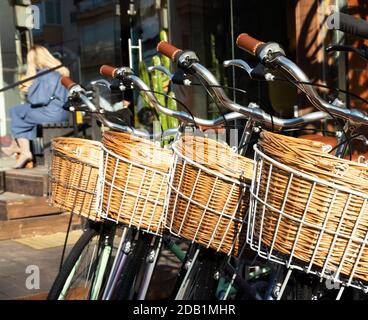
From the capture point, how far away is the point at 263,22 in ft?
22.5

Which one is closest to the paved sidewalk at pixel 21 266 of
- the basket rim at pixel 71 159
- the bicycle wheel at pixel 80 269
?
the bicycle wheel at pixel 80 269

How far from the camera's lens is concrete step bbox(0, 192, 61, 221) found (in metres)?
5.29

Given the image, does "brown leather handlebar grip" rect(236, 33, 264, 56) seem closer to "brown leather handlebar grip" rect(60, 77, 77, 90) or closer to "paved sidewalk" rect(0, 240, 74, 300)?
"brown leather handlebar grip" rect(60, 77, 77, 90)

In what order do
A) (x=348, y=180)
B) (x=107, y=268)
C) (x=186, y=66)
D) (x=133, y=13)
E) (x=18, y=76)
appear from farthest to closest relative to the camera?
(x=18, y=76), (x=133, y=13), (x=107, y=268), (x=186, y=66), (x=348, y=180)

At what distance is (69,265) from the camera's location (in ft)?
8.84

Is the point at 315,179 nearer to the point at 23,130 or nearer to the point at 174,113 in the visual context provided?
the point at 174,113

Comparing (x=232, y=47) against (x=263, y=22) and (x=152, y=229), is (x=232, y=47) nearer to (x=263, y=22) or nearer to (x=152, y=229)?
(x=263, y=22)

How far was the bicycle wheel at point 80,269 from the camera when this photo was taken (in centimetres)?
270

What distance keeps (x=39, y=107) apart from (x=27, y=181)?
119 centimetres

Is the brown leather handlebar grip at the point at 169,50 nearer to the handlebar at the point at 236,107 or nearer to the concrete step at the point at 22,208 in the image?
the handlebar at the point at 236,107

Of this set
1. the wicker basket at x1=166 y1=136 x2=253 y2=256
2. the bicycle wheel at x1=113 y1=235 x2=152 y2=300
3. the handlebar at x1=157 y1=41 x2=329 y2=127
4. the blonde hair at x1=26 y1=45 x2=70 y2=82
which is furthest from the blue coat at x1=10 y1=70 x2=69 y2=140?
the wicker basket at x1=166 y1=136 x2=253 y2=256

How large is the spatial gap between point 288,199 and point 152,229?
Answer: 831 millimetres

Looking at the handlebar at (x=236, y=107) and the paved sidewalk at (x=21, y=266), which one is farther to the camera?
the paved sidewalk at (x=21, y=266)
